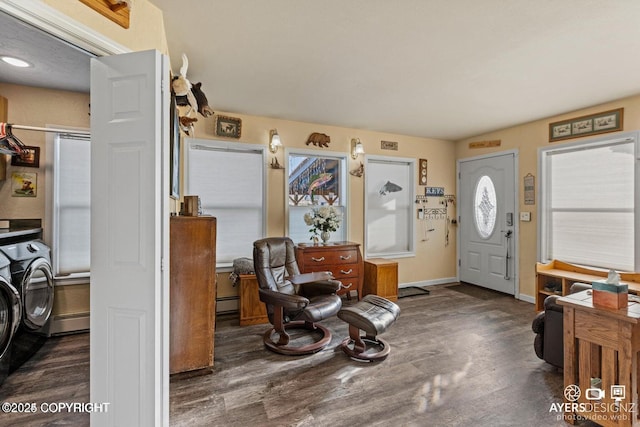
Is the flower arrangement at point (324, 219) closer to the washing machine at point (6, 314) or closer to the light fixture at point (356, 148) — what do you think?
the light fixture at point (356, 148)

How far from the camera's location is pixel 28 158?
2887 millimetres

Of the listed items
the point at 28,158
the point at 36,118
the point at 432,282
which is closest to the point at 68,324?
the point at 28,158

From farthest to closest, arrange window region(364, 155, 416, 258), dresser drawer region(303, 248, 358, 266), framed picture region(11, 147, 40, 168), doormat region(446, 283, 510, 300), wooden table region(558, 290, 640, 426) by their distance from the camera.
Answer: window region(364, 155, 416, 258)
doormat region(446, 283, 510, 300)
dresser drawer region(303, 248, 358, 266)
framed picture region(11, 147, 40, 168)
wooden table region(558, 290, 640, 426)

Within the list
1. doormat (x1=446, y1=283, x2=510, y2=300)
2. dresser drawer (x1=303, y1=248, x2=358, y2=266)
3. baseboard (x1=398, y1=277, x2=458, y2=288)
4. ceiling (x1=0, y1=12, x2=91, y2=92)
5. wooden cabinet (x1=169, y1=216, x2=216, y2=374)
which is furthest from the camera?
baseboard (x1=398, y1=277, x2=458, y2=288)

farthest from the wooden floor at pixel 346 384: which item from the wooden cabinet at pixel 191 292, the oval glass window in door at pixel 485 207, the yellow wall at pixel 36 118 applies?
the oval glass window in door at pixel 485 207

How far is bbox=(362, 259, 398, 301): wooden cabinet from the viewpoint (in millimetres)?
4188

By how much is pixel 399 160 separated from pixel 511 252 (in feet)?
7.21

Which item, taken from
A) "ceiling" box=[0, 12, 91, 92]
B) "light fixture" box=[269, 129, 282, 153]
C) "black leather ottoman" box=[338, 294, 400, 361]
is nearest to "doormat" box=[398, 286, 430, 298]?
"black leather ottoman" box=[338, 294, 400, 361]

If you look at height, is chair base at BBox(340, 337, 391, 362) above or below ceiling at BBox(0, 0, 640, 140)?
below

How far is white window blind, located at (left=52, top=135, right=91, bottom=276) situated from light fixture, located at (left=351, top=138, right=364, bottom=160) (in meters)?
3.29

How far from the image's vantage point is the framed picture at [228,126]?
373cm

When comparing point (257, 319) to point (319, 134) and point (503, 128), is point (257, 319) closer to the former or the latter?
point (319, 134)

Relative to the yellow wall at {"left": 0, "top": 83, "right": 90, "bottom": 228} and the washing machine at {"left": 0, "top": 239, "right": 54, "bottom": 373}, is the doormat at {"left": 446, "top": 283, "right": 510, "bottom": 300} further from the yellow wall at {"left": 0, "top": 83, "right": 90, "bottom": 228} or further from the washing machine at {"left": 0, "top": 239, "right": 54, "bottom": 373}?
the yellow wall at {"left": 0, "top": 83, "right": 90, "bottom": 228}

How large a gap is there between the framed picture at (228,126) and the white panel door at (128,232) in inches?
90.9
